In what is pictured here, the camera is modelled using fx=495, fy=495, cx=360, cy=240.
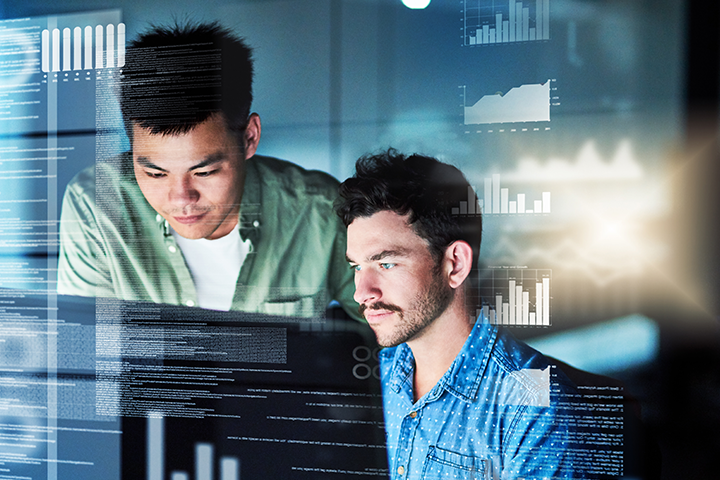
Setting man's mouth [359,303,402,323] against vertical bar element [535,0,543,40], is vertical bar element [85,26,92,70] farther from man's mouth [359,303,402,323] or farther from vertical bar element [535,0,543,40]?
vertical bar element [535,0,543,40]

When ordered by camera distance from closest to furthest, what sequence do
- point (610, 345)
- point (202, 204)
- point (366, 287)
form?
point (610, 345) → point (366, 287) → point (202, 204)

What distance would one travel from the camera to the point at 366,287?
4.27 feet

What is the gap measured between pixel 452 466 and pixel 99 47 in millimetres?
1558

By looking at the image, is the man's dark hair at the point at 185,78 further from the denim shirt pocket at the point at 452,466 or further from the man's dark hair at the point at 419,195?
the denim shirt pocket at the point at 452,466


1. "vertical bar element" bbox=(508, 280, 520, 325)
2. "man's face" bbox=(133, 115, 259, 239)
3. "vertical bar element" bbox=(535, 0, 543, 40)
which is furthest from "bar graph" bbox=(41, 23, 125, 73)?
"vertical bar element" bbox=(508, 280, 520, 325)

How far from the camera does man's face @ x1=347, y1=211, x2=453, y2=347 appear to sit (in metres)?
1.26

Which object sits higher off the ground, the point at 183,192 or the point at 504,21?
the point at 504,21

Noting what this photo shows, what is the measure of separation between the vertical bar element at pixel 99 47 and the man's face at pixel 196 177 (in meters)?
0.26

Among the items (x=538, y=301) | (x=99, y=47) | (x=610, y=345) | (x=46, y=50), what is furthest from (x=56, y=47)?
(x=610, y=345)

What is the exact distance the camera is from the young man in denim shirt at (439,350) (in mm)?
1228

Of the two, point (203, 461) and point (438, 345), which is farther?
point (203, 461)

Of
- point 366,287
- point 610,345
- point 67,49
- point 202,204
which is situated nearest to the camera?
point 610,345

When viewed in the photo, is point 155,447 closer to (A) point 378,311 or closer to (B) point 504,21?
(A) point 378,311
